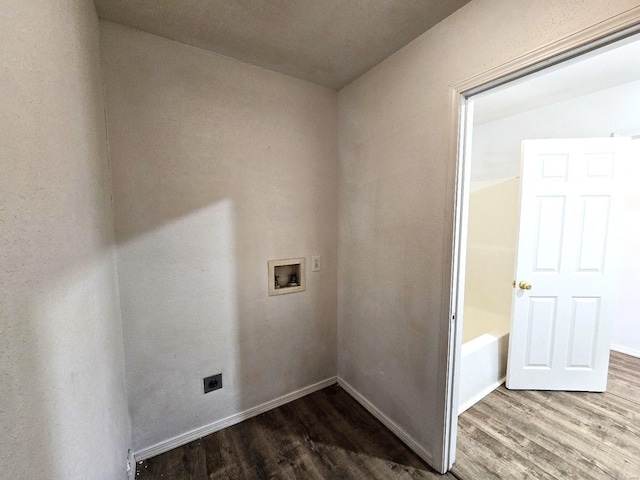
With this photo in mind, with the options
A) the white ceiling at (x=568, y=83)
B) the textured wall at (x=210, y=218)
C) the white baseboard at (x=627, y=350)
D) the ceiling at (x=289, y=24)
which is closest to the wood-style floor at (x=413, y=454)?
the textured wall at (x=210, y=218)

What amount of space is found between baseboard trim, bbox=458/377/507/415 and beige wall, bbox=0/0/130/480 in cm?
209

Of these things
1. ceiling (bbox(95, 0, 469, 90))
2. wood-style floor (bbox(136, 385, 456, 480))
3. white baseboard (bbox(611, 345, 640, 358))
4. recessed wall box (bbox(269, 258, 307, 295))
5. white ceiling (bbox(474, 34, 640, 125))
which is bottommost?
wood-style floor (bbox(136, 385, 456, 480))

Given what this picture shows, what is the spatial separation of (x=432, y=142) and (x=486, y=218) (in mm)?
1900

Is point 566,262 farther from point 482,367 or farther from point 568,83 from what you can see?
point 568,83

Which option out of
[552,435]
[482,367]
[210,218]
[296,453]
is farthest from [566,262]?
[210,218]

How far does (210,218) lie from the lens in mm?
1591

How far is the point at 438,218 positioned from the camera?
138 cm

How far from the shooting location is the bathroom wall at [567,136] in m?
2.26

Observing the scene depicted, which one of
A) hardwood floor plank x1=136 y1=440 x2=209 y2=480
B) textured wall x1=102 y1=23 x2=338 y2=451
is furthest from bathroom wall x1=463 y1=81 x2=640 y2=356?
hardwood floor plank x1=136 y1=440 x2=209 y2=480

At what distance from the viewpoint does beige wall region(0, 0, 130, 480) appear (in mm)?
445

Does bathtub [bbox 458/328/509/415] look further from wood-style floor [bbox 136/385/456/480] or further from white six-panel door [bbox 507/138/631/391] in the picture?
wood-style floor [bbox 136/385/456/480]

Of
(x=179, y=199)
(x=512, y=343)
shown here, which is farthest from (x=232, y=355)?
(x=512, y=343)

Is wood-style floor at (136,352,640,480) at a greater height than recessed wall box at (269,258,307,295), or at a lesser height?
lesser

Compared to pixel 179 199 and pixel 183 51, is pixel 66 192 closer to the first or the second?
pixel 179 199
